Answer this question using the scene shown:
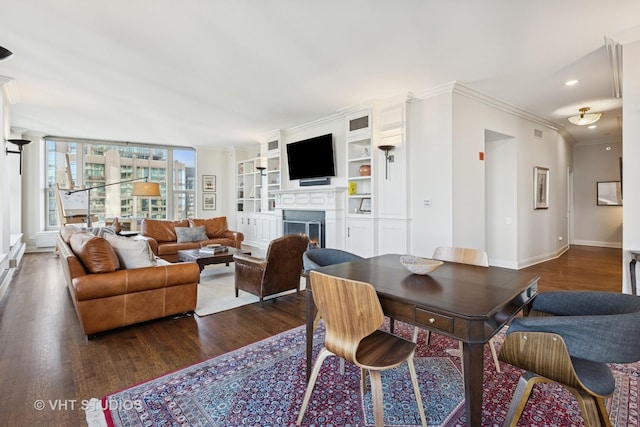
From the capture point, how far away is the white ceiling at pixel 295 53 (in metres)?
2.73

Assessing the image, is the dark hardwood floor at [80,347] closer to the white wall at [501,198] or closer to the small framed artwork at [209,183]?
the white wall at [501,198]

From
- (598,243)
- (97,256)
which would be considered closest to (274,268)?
(97,256)

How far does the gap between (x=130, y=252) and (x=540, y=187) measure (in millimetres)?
7054

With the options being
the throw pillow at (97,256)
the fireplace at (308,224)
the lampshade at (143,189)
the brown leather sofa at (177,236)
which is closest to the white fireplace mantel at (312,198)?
the fireplace at (308,224)

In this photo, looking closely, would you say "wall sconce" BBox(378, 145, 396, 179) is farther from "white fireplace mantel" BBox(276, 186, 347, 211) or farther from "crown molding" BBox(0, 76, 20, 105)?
"crown molding" BBox(0, 76, 20, 105)

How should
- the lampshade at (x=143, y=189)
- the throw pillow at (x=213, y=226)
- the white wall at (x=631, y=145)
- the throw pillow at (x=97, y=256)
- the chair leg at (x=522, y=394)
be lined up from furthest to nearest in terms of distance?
1. the throw pillow at (x=213, y=226)
2. the lampshade at (x=143, y=189)
3. the white wall at (x=631, y=145)
4. the throw pillow at (x=97, y=256)
5. the chair leg at (x=522, y=394)

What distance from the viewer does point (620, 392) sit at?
2.04m

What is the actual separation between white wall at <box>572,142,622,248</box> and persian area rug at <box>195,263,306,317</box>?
8.58 meters

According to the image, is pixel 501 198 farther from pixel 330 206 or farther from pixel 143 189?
pixel 143 189

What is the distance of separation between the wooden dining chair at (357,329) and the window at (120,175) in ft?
27.7

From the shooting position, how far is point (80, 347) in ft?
8.68

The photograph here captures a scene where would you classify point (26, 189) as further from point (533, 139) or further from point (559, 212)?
point (559, 212)

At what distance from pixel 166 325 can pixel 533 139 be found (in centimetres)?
686

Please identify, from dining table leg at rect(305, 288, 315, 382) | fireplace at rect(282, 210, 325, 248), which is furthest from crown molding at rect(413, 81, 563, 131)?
dining table leg at rect(305, 288, 315, 382)
